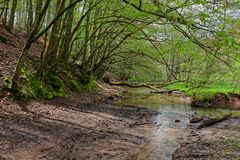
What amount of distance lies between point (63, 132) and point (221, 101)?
15015 millimetres

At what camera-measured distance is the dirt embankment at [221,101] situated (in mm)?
21467

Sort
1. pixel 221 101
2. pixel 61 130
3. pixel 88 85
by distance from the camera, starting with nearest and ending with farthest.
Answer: pixel 61 130, pixel 88 85, pixel 221 101

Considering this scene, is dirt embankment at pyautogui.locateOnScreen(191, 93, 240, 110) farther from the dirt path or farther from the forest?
the dirt path

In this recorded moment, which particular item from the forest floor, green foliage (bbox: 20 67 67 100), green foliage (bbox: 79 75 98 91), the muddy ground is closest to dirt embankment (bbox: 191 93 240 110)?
green foliage (bbox: 79 75 98 91)

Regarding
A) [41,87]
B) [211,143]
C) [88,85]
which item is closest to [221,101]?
[88,85]

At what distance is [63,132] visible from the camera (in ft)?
30.7

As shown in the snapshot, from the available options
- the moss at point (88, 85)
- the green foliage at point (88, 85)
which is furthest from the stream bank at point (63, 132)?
the moss at point (88, 85)

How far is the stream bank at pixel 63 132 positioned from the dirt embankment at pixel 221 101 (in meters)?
8.79

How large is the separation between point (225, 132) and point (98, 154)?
5.93 metres

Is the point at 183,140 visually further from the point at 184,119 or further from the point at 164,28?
the point at 164,28

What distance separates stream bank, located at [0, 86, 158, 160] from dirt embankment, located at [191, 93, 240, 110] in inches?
346

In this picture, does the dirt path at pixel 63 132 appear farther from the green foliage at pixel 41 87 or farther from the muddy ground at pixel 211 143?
the muddy ground at pixel 211 143

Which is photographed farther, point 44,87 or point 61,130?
point 44,87

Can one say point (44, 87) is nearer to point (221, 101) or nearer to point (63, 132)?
point (63, 132)
